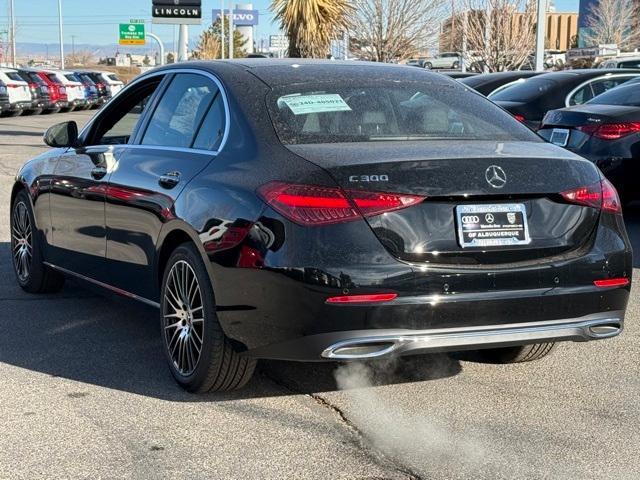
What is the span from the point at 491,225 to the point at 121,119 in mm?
3074

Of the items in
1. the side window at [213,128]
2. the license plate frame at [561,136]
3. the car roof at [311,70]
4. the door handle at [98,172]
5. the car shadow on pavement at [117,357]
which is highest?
the car roof at [311,70]

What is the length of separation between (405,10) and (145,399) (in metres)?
30.6

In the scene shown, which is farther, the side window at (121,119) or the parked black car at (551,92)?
the parked black car at (551,92)

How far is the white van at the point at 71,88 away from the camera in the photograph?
41812mm

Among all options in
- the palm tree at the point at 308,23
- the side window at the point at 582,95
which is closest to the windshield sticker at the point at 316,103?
the side window at the point at 582,95

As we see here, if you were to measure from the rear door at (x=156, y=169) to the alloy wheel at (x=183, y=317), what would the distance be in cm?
26

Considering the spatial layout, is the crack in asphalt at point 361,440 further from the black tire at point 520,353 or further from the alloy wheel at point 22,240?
the alloy wheel at point 22,240

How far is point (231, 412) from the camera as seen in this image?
4.69 meters

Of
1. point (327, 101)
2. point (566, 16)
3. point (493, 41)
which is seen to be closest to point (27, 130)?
point (493, 41)

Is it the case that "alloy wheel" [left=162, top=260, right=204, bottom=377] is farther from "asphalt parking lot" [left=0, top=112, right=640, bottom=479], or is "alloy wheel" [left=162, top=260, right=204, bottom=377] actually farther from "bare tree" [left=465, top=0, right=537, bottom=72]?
"bare tree" [left=465, top=0, right=537, bottom=72]

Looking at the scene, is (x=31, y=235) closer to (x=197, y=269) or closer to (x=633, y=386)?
(x=197, y=269)

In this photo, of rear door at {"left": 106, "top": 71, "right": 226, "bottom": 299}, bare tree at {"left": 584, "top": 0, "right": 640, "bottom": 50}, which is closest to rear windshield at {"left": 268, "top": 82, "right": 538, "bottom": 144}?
rear door at {"left": 106, "top": 71, "right": 226, "bottom": 299}

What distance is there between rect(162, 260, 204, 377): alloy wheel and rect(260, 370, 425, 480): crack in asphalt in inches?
19.1

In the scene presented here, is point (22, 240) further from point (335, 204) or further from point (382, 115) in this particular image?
point (335, 204)
